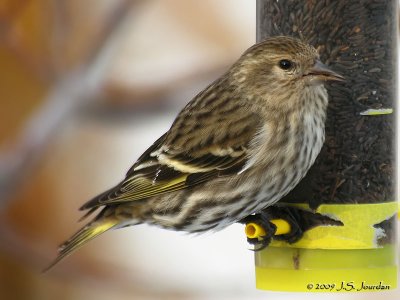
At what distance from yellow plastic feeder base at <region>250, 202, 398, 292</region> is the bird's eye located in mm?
594

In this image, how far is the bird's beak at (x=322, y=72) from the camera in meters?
4.54

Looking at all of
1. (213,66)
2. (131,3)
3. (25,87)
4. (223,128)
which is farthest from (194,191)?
(25,87)

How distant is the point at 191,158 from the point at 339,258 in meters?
0.72

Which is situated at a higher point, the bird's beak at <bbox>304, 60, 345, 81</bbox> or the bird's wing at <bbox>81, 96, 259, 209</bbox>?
the bird's beak at <bbox>304, 60, 345, 81</bbox>

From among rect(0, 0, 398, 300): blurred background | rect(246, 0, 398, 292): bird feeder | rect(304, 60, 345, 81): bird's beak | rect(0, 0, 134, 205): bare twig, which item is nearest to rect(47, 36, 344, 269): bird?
rect(304, 60, 345, 81): bird's beak

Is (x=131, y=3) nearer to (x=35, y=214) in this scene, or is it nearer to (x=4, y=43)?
(x=4, y=43)

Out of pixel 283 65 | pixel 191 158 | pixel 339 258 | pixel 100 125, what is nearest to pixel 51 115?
pixel 100 125

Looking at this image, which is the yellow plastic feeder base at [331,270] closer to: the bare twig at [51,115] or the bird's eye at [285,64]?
the bird's eye at [285,64]

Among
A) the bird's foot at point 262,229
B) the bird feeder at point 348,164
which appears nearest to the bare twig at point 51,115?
the bird feeder at point 348,164

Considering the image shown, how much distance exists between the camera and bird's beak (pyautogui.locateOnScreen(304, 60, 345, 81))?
4.54m

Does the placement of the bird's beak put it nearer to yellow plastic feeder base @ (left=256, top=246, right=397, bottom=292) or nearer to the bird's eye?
the bird's eye

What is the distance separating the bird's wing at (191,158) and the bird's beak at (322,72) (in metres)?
0.30

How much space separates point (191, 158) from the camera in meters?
4.78

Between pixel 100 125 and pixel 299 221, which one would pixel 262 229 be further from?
pixel 100 125
